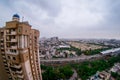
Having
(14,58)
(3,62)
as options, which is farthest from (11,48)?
(3,62)

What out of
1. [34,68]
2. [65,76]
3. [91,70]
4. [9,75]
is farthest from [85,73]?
[9,75]

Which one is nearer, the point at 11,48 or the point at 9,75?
the point at 11,48

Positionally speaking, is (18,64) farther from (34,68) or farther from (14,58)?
(34,68)

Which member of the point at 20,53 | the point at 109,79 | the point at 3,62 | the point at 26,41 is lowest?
the point at 109,79

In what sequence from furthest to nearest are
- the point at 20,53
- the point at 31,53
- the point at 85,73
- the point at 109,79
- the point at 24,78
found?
the point at 85,73, the point at 109,79, the point at 31,53, the point at 24,78, the point at 20,53

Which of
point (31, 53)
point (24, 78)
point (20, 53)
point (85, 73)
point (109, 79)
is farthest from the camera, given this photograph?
point (85, 73)

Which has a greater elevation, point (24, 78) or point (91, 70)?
point (24, 78)
